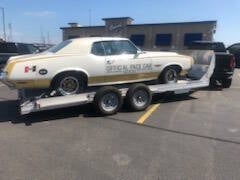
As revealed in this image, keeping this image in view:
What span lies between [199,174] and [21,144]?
10.4 feet

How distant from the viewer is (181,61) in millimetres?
9820

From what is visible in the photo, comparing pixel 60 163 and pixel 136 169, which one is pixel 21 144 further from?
pixel 136 169

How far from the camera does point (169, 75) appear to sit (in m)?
9.74

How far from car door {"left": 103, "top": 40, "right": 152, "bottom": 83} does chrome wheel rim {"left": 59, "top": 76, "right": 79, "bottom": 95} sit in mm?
821

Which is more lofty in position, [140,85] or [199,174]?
[140,85]

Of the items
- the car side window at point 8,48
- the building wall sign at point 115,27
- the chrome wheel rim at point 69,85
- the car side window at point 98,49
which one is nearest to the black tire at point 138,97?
the car side window at point 98,49

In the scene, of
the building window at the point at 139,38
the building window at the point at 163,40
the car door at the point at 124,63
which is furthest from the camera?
the building window at the point at 139,38

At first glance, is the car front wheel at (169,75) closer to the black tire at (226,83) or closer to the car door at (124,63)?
the car door at (124,63)

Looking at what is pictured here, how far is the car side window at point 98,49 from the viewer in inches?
328

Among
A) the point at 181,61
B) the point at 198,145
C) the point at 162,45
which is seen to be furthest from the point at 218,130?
the point at 162,45

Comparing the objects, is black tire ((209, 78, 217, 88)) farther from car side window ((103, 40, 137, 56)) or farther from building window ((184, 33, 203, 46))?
building window ((184, 33, 203, 46))

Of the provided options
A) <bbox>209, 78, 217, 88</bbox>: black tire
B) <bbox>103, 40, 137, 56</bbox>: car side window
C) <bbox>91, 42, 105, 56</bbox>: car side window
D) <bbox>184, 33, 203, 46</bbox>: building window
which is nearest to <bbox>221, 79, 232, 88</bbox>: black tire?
<bbox>209, 78, 217, 88</bbox>: black tire

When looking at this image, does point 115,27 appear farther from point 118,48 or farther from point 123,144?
point 123,144

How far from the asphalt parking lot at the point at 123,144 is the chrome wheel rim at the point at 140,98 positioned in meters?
0.28
